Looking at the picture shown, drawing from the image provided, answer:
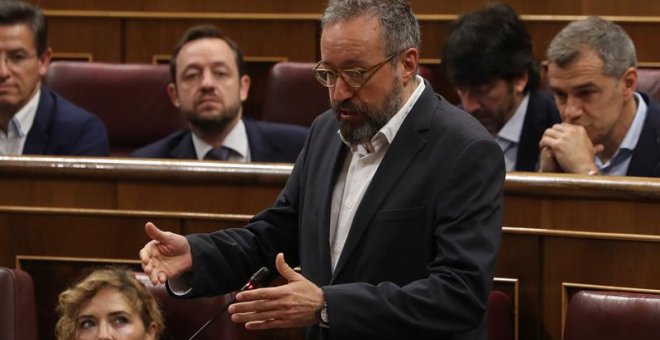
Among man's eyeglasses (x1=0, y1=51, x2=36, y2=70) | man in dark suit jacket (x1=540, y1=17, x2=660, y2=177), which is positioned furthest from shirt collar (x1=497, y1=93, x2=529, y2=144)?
man's eyeglasses (x1=0, y1=51, x2=36, y2=70)

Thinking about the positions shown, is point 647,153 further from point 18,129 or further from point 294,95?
point 18,129

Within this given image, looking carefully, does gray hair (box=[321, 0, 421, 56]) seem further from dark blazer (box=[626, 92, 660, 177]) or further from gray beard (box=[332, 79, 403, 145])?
dark blazer (box=[626, 92, 660, 177])

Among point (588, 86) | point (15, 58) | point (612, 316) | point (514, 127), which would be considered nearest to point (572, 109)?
point (588, 86)

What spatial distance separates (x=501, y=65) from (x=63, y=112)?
19.8 inches

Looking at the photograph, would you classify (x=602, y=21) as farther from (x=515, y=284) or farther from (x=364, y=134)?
(x=364, y=134)

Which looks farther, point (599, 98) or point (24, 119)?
point (24, 119)

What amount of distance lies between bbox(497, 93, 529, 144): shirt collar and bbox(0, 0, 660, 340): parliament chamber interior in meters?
0.14

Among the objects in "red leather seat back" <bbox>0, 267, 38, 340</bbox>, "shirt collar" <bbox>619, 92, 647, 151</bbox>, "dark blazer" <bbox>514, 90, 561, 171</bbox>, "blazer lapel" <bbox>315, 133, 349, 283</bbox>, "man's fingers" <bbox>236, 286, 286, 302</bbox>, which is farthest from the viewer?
"dark blazer" <bbox>514, 90, 561, 171</bbox>

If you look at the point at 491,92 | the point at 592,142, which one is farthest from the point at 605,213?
the point at 491,92

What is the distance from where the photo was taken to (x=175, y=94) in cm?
149

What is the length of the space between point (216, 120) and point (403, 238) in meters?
0.64

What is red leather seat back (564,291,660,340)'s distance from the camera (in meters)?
0.98

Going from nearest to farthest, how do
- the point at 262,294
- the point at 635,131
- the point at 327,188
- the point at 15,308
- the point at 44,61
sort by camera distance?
the point at 262,294
the point at 327,188
the point at 15,308
the point at 635,131
the point at 44,61

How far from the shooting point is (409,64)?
85 cm
